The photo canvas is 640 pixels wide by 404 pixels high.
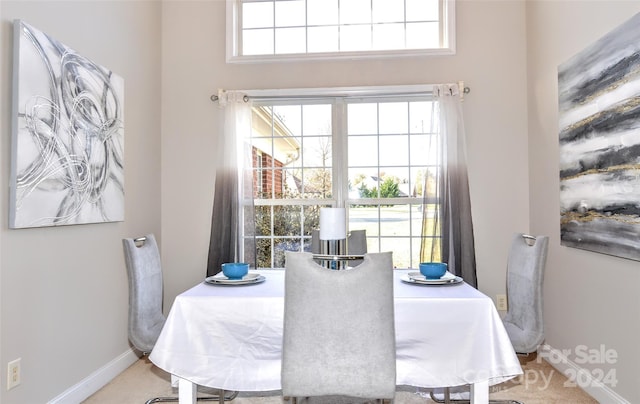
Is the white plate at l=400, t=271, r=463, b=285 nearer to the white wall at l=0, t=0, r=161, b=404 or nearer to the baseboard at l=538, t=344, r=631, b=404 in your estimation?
the baseboard at l=538, t=344, r=631, b=404

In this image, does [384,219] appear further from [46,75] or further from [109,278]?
[46,75]

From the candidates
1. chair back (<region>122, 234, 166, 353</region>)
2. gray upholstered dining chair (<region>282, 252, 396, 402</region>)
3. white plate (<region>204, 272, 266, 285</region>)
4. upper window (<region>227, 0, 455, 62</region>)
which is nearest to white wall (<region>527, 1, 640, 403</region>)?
upper window (<region>227, 0, 455, 62</region>)

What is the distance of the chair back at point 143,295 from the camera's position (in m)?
2.26

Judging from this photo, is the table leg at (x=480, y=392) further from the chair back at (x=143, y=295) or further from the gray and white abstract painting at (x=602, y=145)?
the chair back at (x=143, y=295)

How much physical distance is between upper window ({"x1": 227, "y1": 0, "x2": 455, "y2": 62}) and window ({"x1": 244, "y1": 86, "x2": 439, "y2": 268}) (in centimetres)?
43

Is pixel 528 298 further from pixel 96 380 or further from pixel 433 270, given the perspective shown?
pixel 96 380

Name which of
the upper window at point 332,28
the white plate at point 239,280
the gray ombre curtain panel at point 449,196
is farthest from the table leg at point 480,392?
the upper window at point 332,28

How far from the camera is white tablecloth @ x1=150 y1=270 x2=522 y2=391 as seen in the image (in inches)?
71.6

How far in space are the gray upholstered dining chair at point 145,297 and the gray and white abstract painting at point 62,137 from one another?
44 centimetres

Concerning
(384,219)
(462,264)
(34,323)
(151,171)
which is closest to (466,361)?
(462,264)

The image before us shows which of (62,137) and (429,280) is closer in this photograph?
(429,280)

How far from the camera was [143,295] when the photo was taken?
91.7 inches

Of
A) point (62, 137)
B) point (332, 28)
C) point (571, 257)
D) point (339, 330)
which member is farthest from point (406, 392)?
point (332, 28)

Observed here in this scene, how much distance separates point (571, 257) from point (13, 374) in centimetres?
324
